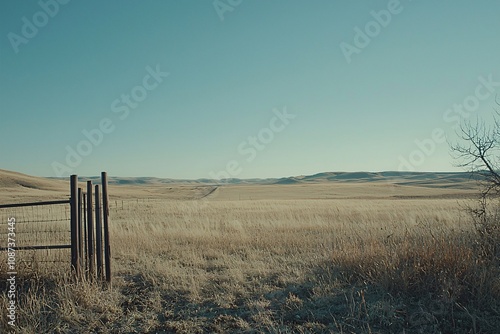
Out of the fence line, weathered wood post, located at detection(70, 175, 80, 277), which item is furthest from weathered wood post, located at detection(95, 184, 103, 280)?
weathered wood post, located at detection(70, 175, 80, 277)

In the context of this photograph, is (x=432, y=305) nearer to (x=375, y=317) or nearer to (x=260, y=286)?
(x=375, y=317)

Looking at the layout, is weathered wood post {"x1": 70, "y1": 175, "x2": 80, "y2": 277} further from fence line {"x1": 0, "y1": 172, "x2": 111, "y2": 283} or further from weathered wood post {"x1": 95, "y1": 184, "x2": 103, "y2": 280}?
weathered wood post {"x1": 95, "y1": 184, "x2": 103, "y2": 280}

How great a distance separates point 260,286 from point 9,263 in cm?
440

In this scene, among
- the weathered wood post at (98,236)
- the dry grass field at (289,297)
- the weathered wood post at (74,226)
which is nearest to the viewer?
the dry grass field at (289,297)

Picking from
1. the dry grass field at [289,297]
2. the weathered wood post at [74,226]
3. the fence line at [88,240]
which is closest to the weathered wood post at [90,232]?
the fence line at [88,240]

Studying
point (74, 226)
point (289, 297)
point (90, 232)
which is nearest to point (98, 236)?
point (90, 232)

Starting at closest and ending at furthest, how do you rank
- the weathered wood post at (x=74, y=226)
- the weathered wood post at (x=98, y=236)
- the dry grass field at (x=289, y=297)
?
the dry grass field at (x=289, y=297) → the weathered wood post at (x=74, y=226) → the weathered wood post at (x=98, y=236)

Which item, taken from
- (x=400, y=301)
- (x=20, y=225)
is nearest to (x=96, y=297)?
(x=400, y=301)

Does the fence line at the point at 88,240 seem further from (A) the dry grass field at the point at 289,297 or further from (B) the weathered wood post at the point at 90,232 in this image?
(A) the dry grass field at the point at 289,297

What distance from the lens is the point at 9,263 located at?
620 cm

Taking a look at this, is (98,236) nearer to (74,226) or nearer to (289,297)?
(74,226)

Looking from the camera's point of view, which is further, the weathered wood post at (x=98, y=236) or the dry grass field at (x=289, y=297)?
the weathered wood post at (x=98, y=236)

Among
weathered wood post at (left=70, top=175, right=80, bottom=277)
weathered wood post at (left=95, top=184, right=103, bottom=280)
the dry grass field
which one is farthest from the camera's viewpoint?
weathered wood post at (left=95, top=184, right=103, bottom=280)

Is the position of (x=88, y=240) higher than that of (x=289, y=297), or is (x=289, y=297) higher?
(x=88, y=240)
